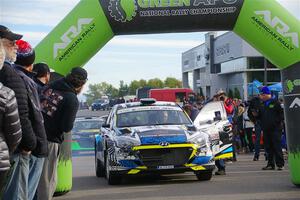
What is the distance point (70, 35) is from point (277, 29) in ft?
11.3

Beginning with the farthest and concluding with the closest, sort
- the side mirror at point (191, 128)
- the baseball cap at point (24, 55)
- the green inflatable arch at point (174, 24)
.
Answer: the side mirror at point (191, 128) → the green inflatable arch at point (174, 24) → the baseball cap at point (24, 55)

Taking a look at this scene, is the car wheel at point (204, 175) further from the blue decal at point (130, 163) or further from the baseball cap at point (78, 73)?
the baseball cap at point (78, 73)

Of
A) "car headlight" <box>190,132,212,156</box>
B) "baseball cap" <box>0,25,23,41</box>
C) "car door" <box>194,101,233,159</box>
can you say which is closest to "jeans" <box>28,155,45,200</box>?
"baseball cap" <box>0,25,23,41</box>

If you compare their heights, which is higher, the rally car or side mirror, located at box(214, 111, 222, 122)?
side mirror, located at box(214, 111, 222, 122)

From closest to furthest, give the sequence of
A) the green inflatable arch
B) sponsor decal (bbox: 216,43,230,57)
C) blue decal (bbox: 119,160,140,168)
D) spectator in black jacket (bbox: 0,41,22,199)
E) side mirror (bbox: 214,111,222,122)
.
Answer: spectator in black jacket (bbox: 0,41,22,199)
the green inflatable arch
blue decal (bbox: 119,160,140,168)
side mirror (bbox: 214,111,222,122)
sponsor decal (bbox: 216,43,230,57)

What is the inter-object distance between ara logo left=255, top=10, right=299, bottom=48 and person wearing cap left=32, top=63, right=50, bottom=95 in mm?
4109

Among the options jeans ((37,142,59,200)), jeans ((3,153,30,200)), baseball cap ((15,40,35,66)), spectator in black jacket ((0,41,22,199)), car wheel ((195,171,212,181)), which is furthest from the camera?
car wheel ((195,171,212,181))

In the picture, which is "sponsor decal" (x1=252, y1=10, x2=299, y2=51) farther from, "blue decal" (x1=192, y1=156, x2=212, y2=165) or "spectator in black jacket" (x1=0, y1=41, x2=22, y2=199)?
"spectator in black jacket" (x1=0, y1=41, x2=22, y2=199)

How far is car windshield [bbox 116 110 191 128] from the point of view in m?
12.6

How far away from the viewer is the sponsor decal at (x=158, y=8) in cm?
1048

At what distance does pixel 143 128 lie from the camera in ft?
39.7

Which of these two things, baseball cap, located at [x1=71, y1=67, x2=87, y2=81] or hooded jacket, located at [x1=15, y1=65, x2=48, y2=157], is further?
baseball cap, located at [x1=71, y1=67, x2=87, y2=81]

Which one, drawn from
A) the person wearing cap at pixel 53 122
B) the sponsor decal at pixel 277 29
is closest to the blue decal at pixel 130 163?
the sponsor decal at pixel 277 29

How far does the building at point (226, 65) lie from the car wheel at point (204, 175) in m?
26.0
